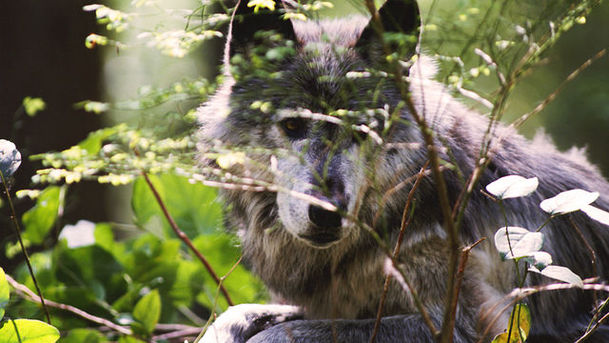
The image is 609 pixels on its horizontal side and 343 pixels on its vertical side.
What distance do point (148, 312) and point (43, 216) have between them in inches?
39.0

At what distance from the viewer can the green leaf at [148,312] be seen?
10.6ft

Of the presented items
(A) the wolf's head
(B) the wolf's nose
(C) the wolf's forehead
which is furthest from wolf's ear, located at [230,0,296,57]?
(B) the wolf's nose

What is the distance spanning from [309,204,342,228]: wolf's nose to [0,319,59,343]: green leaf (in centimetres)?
106

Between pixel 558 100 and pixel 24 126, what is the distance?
5.89m

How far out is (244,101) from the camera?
3.00 m

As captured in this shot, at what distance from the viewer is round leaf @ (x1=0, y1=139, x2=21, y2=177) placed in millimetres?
2203

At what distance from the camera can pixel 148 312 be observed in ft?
10.6

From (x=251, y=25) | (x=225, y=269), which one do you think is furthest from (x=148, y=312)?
(x=251, y=25)

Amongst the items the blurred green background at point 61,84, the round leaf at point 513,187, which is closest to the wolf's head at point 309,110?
the round leaf at point 513,187

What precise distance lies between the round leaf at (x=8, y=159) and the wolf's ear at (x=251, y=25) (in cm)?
105

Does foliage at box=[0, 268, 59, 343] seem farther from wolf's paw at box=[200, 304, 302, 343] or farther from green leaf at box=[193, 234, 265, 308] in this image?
green leaf at box=[193, 234, 265, 308]

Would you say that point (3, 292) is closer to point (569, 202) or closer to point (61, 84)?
point (569, 202)

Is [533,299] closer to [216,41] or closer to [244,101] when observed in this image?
[244,101]

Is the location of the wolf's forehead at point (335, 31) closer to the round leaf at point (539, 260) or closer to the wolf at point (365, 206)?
the wolf at point (365, 206)
